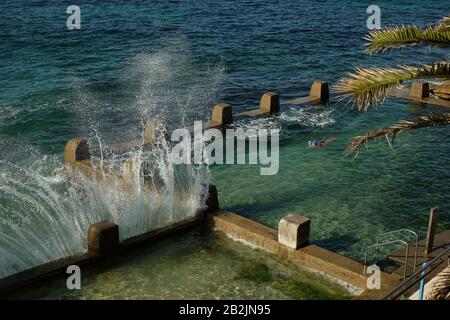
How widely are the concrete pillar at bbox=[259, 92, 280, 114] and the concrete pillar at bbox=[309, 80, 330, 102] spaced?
8.45ft

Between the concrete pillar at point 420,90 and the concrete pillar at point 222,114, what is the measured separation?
29.6 feet

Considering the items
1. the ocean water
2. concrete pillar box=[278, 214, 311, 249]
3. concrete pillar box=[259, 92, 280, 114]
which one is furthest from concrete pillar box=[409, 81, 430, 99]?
concrete pillar box=[278, 214, 311, 249]

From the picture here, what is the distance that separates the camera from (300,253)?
12828mm

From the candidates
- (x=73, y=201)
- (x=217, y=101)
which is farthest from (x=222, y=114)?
(x=73, y=201)

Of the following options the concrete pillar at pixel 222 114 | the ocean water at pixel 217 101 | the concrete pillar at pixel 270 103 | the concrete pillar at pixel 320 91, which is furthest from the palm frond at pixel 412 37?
the concrete pillar at pixel 320 91

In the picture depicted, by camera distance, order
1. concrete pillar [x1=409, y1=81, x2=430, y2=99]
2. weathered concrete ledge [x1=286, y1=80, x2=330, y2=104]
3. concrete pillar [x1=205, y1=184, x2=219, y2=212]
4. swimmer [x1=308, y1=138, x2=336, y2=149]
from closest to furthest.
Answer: concrete pillar [x1=205, y1=184, x2=219, y2=212]
swimmer [x1=308, y1=138, x2=336, y2=149]
weathered concrete ledge [x1=286, y1=80, x2=330, y2=104]
concrete pillar [x1=409, y1=81, x2=430, y2=99]

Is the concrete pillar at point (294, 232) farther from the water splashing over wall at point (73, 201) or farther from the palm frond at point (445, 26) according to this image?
the palm frond at point (445, 26)

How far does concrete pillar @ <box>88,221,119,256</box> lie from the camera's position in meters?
12.6

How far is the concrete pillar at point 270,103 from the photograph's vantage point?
80.6 feet

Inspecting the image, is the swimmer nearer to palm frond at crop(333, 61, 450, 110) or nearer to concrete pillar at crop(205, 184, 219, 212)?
concrete pillar at crop(205, 184, 219, 212)

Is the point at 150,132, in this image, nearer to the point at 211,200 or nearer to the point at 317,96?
the point at 211,200

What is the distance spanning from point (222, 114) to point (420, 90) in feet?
30.9

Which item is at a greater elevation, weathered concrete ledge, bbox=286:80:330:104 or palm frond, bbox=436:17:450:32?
palm frond, bbox=436:17:450:32
